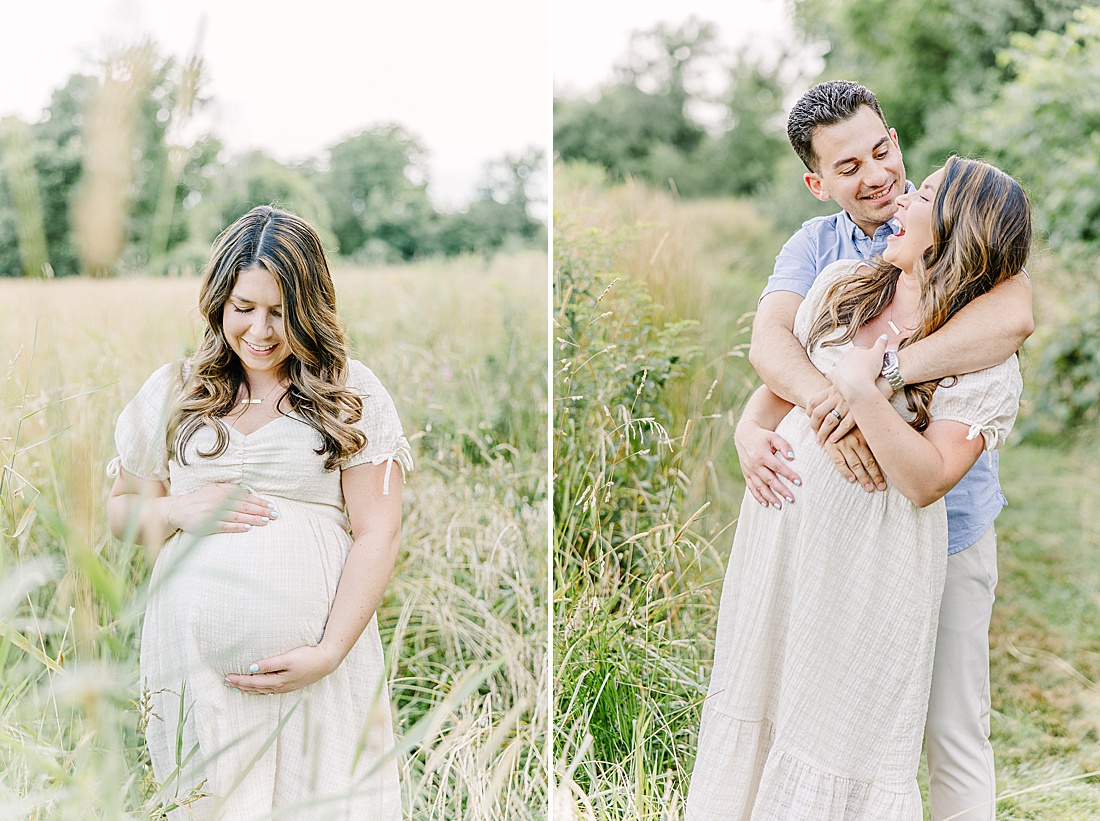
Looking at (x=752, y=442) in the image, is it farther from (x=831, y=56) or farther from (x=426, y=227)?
(x=831, y=56)

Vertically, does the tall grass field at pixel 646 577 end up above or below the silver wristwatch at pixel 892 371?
below

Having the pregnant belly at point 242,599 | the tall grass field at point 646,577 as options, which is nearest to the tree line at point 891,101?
the tall grass field at point 646,577

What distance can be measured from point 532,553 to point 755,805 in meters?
1.33

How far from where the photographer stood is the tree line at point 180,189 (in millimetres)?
1438

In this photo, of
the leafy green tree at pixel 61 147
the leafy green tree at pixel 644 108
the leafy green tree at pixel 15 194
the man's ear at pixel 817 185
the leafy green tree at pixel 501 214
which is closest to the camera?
the man's ear at pixel 817 185

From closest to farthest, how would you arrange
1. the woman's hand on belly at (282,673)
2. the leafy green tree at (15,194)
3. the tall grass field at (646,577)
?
the woman's hand on belly at (282,673)
the tall grass field at (646,577)
the leafy green tree at (15,194)

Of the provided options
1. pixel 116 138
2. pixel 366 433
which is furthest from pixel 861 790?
pixel 116 138

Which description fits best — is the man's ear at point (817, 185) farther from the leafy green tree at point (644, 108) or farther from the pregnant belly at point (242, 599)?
the leafy green tree at point (644, 108)

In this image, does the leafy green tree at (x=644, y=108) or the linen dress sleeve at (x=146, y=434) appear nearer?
the linen dress sleeve at (x=146, y=434)

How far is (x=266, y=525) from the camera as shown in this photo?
1860 mm

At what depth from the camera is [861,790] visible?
5.74 feet

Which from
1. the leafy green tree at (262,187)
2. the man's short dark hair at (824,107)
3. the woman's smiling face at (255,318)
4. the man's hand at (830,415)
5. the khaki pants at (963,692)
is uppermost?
the leafy green tree at (262,187)

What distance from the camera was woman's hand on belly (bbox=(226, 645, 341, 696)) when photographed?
1.80 metres

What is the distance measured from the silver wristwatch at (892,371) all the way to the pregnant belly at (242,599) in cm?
119
